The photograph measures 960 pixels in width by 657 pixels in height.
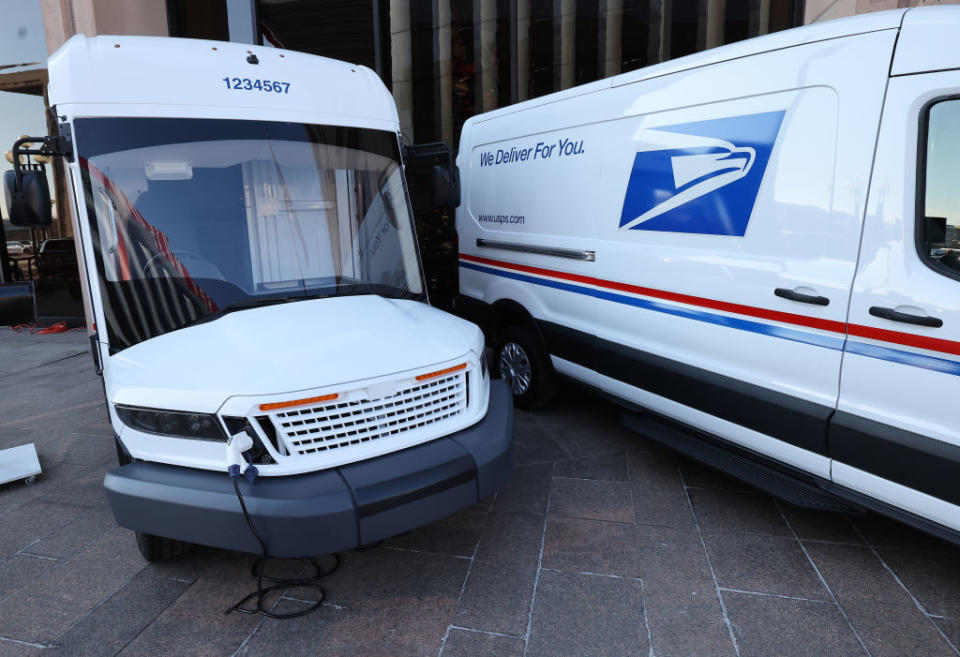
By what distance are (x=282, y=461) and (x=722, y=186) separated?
260 cm

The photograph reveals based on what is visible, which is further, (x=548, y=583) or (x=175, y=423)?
(x=548, y=583)

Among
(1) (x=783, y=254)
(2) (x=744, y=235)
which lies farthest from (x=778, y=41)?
(1) (x=783, y=254)

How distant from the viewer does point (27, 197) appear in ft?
11.9

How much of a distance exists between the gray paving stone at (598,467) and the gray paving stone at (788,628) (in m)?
1.32

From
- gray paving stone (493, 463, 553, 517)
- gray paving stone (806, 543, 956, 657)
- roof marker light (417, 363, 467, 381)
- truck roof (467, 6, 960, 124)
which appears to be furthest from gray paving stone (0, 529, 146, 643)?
truck roof (467, 6, 960, 124)

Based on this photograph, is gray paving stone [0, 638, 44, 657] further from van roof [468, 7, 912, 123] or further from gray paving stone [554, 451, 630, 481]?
van roof [468, 7, 912, 123]

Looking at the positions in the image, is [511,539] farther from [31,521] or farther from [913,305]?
[31,521]

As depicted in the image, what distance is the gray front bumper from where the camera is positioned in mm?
2537

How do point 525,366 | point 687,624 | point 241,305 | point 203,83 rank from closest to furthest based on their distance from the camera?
1. point 687,624
2. point 241,305
3. point 203,83
4. point 525,366

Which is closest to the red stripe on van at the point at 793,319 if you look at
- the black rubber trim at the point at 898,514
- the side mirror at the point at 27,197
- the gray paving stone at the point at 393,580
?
the black rubber trim at the point at 898,514

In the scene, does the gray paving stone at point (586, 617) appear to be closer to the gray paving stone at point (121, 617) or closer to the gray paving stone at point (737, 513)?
the gray paving stone at point (737, 513)

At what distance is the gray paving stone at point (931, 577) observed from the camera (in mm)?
2848

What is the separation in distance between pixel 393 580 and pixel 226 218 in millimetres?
2055

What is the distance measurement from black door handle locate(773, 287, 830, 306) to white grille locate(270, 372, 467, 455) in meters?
1.61
